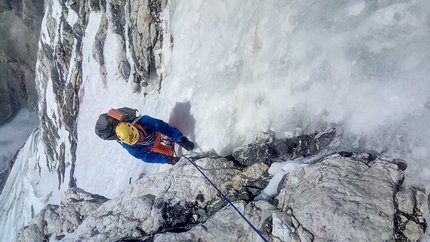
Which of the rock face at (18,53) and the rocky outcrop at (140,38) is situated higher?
the rock face at (18,53)

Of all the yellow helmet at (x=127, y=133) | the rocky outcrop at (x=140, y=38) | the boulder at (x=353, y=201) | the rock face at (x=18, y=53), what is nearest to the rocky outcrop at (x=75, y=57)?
the rocky outcrop at (x=140, y=38)

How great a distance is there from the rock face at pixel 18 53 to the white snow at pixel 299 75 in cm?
2153

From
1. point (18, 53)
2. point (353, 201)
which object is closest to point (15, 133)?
point (18, 53)

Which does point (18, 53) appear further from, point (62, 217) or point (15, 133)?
point (62, 217)

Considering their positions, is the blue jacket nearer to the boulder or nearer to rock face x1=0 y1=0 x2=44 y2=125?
the boulder

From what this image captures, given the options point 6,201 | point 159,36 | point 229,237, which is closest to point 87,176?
point 159,36

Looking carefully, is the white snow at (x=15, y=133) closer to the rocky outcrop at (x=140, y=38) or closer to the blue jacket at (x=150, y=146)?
the rocky outcrop at (x=140, y=38)

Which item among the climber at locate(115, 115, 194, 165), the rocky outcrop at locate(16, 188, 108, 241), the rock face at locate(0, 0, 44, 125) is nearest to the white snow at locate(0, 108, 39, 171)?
the rock face at locate(0, 0, 44, 125)

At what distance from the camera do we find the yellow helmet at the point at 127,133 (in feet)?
17.9

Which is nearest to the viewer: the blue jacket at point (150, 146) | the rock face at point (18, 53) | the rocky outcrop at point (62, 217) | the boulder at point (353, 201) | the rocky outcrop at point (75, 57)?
the boulder at point (353, 201)

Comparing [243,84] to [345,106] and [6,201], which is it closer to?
[345,106]

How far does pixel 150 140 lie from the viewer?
6176 millimetres

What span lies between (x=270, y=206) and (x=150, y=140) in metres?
3.35

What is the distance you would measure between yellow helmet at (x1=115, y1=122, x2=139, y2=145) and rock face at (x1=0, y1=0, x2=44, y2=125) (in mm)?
23932
